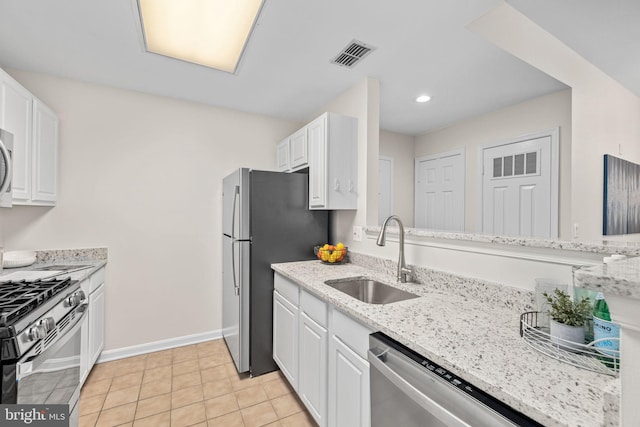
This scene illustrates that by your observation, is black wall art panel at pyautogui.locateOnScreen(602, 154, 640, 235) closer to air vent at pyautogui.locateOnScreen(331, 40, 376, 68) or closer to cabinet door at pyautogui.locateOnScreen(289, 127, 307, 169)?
air vent at pyautogui.locateOnScreen(331, 40, 376, 68)

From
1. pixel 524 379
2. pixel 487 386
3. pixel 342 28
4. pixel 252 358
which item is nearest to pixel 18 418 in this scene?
pixel 252 358

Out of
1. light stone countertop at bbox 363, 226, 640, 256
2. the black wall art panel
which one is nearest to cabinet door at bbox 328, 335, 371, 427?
light stone countertop at bbox 363, 226, 640, 256

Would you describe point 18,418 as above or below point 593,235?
below

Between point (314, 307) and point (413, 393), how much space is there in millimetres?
831

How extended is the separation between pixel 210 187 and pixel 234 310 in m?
1.30

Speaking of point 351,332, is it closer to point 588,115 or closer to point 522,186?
point 522,186

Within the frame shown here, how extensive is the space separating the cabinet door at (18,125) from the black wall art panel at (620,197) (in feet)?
15.0

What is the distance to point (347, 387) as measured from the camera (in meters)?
1.34

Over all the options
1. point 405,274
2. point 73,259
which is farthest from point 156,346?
point 405,274

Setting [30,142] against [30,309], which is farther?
[30,142]

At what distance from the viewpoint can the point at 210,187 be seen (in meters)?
2.94

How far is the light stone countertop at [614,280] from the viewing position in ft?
1.50

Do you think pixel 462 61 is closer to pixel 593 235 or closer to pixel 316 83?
pixel 316 83

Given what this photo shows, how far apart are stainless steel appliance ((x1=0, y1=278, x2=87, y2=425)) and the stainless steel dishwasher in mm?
1356
